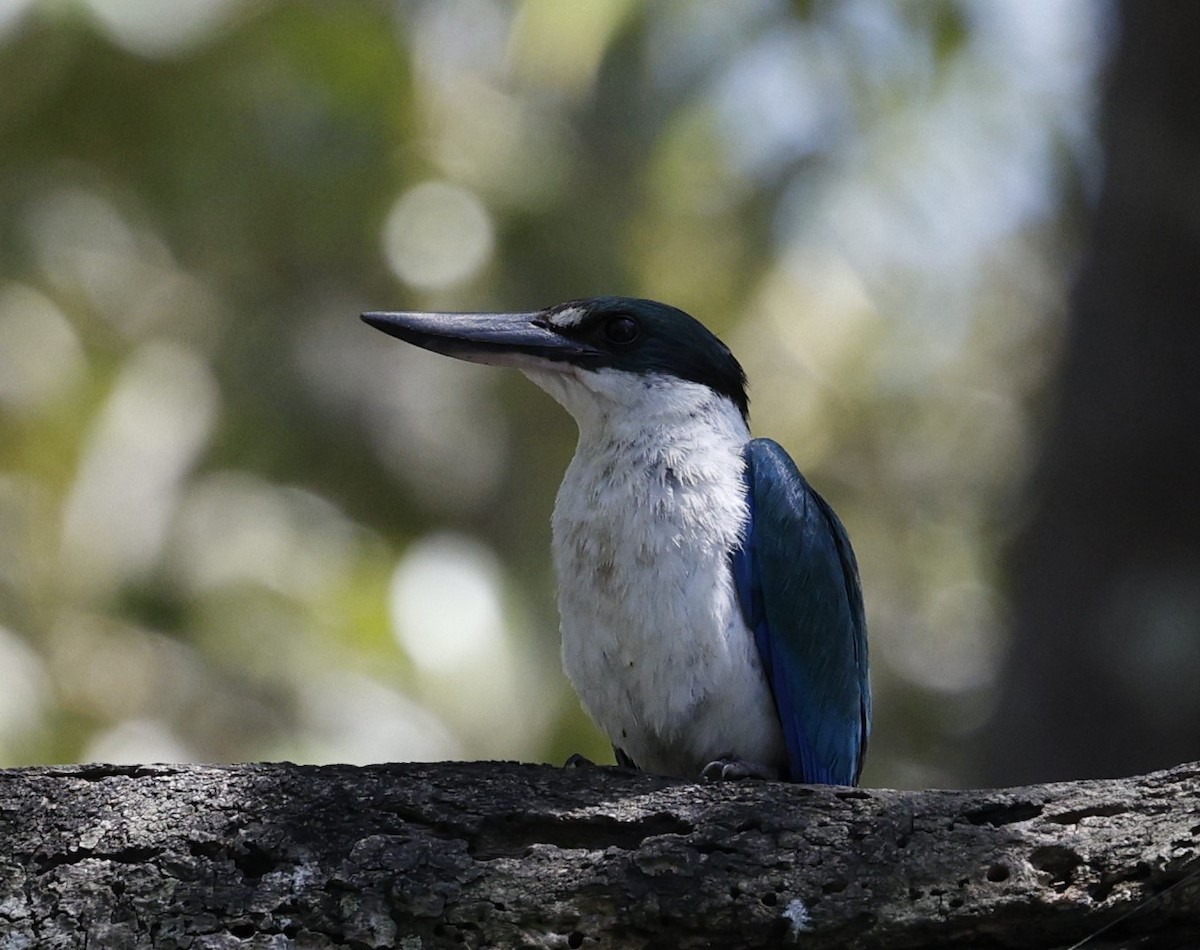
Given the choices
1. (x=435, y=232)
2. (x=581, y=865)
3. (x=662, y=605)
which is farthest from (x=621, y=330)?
(x=435, y=232)

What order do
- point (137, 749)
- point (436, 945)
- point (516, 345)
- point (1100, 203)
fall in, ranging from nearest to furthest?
point (436, 945) → point (516, 345) → point (1100, 203) → point (137, 749)

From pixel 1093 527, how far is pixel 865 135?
7.98 metres

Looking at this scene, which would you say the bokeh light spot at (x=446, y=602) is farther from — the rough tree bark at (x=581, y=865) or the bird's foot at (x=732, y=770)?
the rough tree bark at (x=581, y=865)

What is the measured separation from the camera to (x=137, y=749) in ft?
33.2

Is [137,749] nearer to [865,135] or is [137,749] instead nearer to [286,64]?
[286,64]

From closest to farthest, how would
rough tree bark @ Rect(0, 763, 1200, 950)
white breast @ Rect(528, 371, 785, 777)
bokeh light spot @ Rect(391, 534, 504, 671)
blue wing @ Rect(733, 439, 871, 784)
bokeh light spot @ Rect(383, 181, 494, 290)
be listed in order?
rough tree bark @ Rect(0, 763, 1200, 950)
white breast @ Rect(528, 371, 785, 777)
blue wing @ Rect(733, 439, 871, 784)
bokeh light spot @ Rect(391, 534, 504, 671)
bokeh light spot @ Rect(383, 181, 494, 290)

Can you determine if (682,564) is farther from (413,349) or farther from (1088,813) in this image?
(413,349)

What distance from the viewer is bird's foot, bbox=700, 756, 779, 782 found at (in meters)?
4.53

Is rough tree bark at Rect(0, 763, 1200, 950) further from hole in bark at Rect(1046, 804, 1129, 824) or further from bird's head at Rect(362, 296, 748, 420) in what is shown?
bird's head at Rect(362, 296, 748, 420)

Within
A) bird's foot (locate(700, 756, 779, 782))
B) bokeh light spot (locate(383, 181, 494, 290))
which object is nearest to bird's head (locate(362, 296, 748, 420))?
bird's foot (locate(700, 756, 779, 782))

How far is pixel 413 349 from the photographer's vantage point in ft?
46.5

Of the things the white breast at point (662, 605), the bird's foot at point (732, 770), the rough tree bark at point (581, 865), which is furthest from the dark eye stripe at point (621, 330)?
the rough tree bark at point (581, 865)

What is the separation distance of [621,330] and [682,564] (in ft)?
3.17

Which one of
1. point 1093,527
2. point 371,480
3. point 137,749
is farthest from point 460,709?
point 1093,527
